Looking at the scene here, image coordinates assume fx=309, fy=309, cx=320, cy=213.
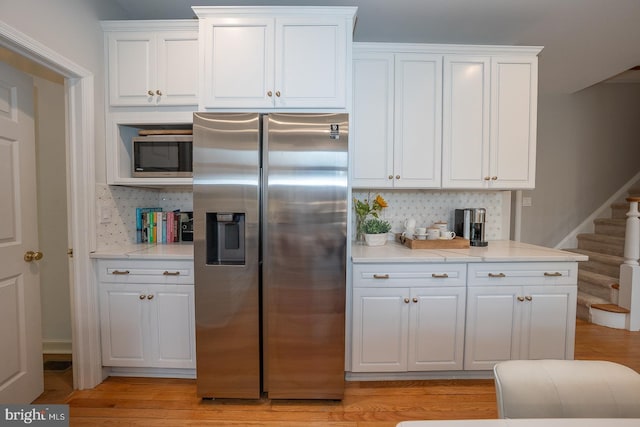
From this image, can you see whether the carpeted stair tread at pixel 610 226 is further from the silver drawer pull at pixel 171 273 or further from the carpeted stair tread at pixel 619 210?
the silver drawer pull at pixel 171 273

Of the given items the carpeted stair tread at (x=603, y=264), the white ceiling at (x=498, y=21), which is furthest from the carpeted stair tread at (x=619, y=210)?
the white ceiling at (x=498, y=21)

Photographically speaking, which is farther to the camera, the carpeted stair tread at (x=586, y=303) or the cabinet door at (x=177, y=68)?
the carpeted stair tread at (x=586, y=303)

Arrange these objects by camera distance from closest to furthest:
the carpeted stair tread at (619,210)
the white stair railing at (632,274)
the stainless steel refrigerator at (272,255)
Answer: the stainless steel refrigerator at (272,255), the white stair railing at (632,274), the carpeted stair tread at (619,210)

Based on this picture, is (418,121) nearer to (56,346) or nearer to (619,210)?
(56,346)

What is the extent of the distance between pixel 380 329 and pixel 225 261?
114 cm

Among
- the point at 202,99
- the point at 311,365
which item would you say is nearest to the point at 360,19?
the point at 202,99

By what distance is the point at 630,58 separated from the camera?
9.77 ft

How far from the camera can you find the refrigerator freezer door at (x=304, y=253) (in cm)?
186


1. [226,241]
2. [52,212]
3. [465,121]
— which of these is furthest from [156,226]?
[465,121]

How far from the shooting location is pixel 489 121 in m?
2.44

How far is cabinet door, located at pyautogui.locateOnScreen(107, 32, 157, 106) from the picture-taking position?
7.20 ft

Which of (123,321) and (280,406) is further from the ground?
(123,321)

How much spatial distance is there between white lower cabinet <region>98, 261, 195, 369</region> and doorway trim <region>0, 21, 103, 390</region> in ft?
0.26

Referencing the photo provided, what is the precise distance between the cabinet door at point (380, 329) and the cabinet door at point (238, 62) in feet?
4.88
